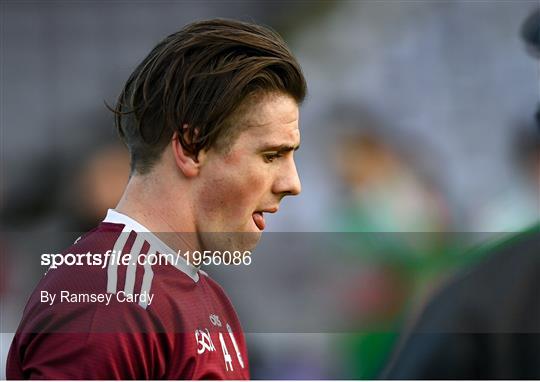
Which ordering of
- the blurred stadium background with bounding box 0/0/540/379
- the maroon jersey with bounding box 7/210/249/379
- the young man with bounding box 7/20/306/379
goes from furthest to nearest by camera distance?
the blurred stadium background with bounding box 0/0/540/379 < the young man with bounding box 7/20/306/379 < the maroon jersey with bounding box 7/210/249/379

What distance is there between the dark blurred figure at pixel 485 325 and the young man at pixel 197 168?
0.49m

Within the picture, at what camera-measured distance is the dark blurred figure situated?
672 millimetres

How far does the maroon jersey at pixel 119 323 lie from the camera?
108 cm

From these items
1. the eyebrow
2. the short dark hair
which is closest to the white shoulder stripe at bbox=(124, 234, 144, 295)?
the short dark hair

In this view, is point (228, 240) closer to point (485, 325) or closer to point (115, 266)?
point (115, 266)

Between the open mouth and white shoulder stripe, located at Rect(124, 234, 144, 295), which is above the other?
the open mouth

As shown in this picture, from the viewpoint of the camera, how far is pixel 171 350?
1124 mm

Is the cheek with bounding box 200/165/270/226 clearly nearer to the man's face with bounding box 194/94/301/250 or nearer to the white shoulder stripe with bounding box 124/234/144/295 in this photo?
the man's face with bounding box 194/94/301/250

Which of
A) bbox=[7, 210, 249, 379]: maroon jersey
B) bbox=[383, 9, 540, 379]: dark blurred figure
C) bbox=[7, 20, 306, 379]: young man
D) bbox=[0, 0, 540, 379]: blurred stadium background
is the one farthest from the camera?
bbox=[0, 0, 540, 379]: blurred stadium background

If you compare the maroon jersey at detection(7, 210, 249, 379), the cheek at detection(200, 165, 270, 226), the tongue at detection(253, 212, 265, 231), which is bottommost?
the maroon jersey at detection(7, 210, 249, 379)

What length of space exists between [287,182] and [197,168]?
128mm

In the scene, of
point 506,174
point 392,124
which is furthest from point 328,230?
point 506,174

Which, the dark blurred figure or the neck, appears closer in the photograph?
the dark blurred figure

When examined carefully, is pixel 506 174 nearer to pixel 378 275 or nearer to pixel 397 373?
pixel 378 275
